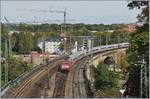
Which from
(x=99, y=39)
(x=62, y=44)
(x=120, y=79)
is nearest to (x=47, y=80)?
(x=120, y=79)

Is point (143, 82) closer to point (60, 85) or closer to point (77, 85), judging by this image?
point (77, 85)

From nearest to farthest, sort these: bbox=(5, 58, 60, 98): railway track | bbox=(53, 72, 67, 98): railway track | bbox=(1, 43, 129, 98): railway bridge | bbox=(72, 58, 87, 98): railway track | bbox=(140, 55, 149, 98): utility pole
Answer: bbox=(140, 55, 149, 98): utility pole
bbox=(5, 58, 60, 98): railway track
bbox=(1, 43, 129, 98): railway bridge
bbox=(72, 58, 87, 98): railway track
bbox=(53, 72, 67, 98): railway track

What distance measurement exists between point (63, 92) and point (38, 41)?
93.8ft

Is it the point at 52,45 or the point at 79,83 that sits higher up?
the point at 52,45

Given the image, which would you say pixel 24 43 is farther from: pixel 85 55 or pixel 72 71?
pixel 72 71

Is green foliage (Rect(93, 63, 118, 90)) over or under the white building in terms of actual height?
under

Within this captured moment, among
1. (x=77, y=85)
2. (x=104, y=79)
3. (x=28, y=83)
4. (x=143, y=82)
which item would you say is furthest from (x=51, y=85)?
(x=143, y=82)

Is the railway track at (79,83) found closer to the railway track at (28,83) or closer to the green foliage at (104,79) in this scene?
the green foliage at (104,79)

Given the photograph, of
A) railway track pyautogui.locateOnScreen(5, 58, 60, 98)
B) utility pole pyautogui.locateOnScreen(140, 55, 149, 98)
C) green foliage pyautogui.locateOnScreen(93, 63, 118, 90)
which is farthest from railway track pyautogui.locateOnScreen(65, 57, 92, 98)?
utility pole pyautogui.locateOnScreen(140, 55, 149, 98)

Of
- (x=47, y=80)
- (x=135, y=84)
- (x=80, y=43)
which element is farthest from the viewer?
(x=80, y=43)

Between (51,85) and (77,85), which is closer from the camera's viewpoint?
(77,85)

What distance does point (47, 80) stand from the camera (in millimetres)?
33219

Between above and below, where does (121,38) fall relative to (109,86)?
above

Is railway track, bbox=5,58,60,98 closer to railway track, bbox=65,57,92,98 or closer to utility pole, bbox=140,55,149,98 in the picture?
railway track, bbox=65,57,92,98
